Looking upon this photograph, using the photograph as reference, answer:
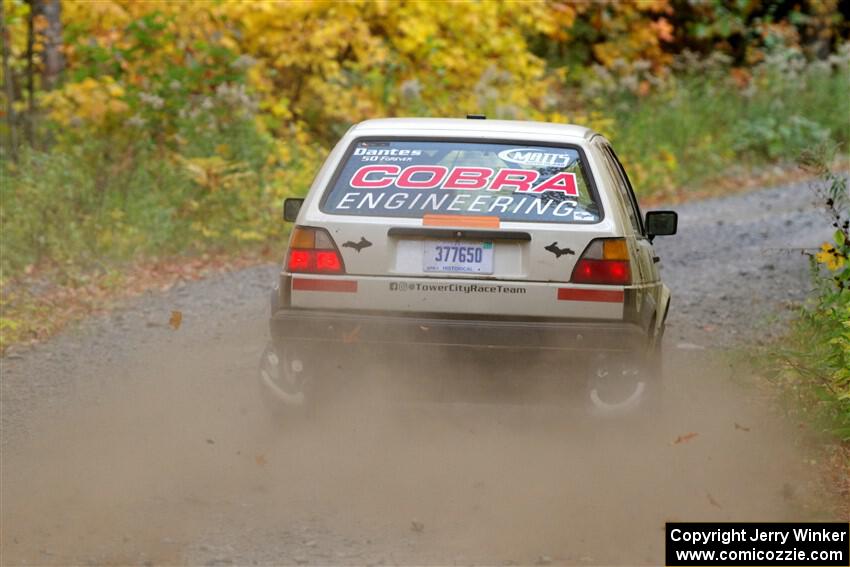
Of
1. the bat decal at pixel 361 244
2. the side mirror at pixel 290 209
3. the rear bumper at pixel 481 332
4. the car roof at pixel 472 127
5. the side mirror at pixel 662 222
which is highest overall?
the car roof at pixel 472 127

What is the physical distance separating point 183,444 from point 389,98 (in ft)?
35.3

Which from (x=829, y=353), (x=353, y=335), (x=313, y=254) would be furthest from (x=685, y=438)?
(x=313, y=254)

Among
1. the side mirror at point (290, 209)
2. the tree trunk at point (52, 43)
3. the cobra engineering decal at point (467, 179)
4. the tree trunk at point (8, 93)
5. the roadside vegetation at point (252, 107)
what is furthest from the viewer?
the tree trunk at point (52, 43)

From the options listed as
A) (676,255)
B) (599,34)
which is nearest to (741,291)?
(676,255)

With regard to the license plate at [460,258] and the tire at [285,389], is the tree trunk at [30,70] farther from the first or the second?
the license plate at [460,258]

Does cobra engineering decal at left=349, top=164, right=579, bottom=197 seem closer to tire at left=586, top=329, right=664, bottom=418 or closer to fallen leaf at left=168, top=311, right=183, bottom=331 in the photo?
tire at left=586, top=329, right=664, bottom=418

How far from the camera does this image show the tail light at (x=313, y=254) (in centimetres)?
623

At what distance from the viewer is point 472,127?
6.59 meters

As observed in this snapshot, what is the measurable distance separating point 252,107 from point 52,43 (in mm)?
2479

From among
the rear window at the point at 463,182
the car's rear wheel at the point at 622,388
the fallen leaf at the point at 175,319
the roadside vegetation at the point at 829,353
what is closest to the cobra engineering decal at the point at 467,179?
the rear window at the point at 463,182

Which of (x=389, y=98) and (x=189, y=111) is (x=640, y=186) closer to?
(x=389, y=98)

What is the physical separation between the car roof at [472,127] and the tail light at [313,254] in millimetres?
626

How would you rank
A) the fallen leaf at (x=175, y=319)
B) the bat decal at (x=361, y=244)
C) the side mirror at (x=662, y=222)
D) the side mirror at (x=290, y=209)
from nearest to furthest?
the bat decal at (x=361, y=244), the side mirror at (x=290, y=209), the side mirror at (x=662, y=222), the fallen leaf at (x=175, y=319)

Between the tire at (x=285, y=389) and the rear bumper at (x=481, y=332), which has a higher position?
the rear bumper at (x=481, y=332)
